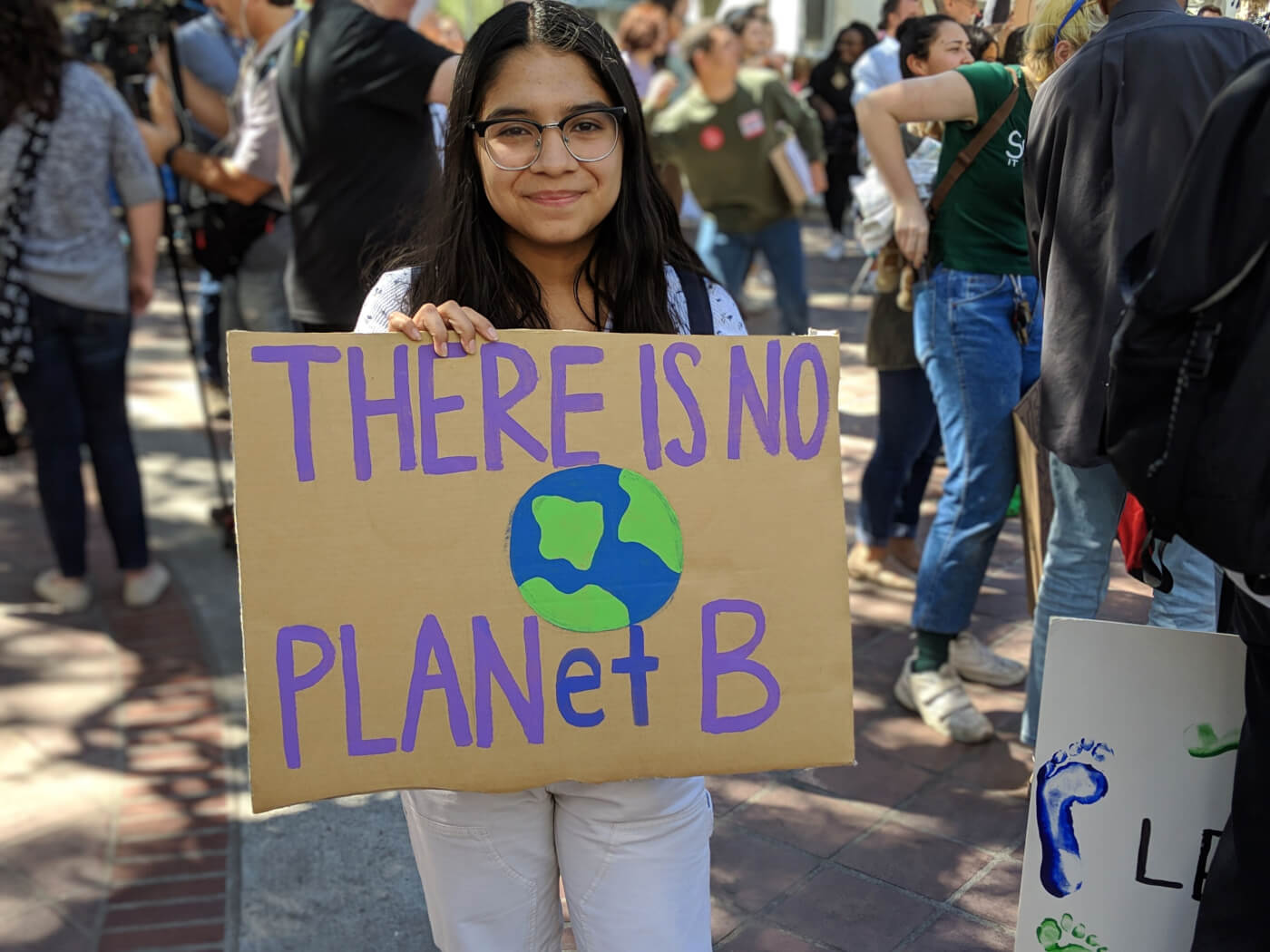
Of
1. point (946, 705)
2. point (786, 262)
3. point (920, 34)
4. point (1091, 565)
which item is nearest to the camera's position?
point (1091, 565)

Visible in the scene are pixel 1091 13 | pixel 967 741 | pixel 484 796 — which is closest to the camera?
pixel 484 796

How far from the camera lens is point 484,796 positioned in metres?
2.00

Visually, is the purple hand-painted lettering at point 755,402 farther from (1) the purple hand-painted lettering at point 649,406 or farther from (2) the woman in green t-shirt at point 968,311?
(2) the woman in green t-shirt at point 968,311

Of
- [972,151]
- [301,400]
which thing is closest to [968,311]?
[972,151]

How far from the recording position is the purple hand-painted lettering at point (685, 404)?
192 centimetres

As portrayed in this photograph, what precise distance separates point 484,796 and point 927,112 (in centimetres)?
211

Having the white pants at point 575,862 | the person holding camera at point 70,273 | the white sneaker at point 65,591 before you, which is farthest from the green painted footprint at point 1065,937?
the white sneaker at point 65,591

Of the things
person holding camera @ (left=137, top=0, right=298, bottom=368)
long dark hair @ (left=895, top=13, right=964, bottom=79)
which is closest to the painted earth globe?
long dark hair @ (left=895, top=13, right=964, bottom=79)

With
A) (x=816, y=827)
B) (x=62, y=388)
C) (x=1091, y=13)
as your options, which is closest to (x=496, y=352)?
(x=1091, y=13)

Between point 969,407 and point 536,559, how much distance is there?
190cm

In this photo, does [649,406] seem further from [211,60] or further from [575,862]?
[211,60]

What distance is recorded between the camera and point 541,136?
1996mm

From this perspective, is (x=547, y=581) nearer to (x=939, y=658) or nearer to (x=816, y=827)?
(x=816, y=827)

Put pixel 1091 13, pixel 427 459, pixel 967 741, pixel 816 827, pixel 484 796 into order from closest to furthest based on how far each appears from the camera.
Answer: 1. pixel 427 459
2. pixel 484 796
3. pixel 1091 13
4. pixel 816 827
5. pixel 967 741
